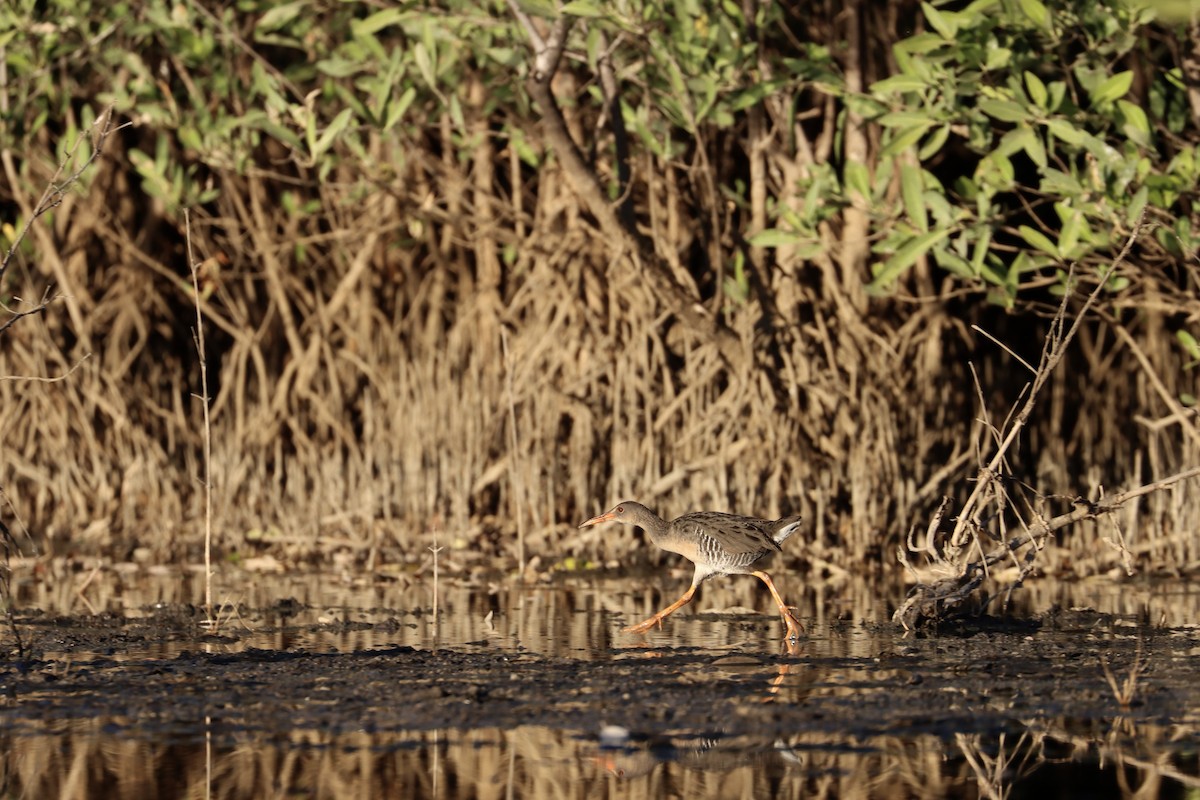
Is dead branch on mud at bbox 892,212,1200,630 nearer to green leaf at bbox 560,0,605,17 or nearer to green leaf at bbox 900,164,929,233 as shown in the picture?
green leaf at bbox 900,164,929,233

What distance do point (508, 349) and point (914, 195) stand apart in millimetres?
2679

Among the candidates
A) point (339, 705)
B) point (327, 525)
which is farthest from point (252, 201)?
point (339, 705)

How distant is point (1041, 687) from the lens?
5.93 meters

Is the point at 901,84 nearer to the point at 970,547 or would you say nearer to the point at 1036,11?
the point at 1036,11

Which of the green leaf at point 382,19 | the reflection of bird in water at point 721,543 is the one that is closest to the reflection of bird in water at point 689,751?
the reflection of bird in water at point 721,543

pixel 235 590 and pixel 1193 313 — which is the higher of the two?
pixel 1193 313

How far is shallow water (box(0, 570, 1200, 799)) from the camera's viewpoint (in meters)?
4.83

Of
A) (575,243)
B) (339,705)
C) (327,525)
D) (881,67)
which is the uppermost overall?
(881,67)

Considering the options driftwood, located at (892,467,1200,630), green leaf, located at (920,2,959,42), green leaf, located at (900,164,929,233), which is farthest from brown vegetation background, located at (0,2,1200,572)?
driftwood, located at (892,467,1200,630)

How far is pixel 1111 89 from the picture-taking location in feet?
27.7

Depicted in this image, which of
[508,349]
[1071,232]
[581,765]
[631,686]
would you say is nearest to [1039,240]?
[1071,232]

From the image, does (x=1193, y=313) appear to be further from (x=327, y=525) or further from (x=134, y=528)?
(x=134, y=528)

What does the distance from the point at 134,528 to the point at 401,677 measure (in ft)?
18.4

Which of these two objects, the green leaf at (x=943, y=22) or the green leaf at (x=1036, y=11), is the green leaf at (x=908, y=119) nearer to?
the green leaf at (x=943, y=22)
